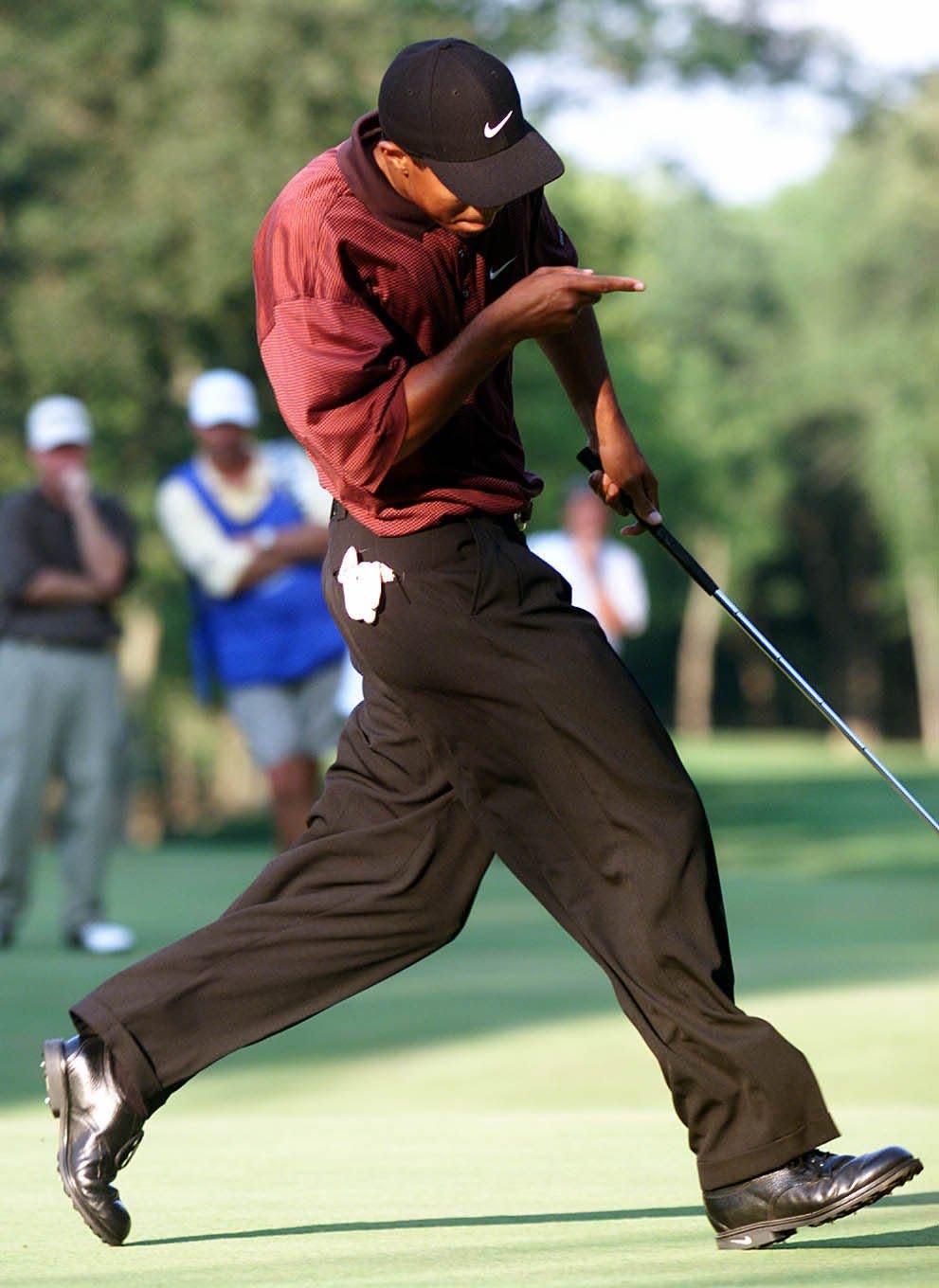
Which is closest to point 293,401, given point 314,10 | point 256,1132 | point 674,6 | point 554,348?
point 554,348

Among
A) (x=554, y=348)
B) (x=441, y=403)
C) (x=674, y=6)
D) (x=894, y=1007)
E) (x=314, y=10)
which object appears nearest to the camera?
(x=441, y=403)

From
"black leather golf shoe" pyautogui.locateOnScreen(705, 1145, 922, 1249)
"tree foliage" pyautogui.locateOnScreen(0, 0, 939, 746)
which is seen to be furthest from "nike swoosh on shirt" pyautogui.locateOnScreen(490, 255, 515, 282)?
"tree foliage" pyautogui.locateOnScreen(0, 0, 939, 746)

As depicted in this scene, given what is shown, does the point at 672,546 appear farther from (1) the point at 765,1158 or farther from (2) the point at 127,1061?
(2) the point at 127,1061

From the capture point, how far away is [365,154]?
13.8ft

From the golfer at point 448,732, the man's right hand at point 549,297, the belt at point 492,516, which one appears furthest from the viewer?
the belt at point 492,516

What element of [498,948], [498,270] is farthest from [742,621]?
[498,948]

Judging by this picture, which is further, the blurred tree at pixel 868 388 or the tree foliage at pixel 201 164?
the blurred tree at pixel 868 388

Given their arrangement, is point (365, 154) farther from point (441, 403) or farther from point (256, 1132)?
point (256, 1132)

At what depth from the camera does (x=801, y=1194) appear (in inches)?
161

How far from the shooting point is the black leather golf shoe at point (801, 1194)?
13.3 feet

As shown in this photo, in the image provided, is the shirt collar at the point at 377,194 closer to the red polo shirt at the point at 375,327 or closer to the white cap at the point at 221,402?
the red polo shirt at the point at 375,327

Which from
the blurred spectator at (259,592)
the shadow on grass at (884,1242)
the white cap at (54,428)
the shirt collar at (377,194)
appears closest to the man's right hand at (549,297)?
the shirt collar at (377,194)

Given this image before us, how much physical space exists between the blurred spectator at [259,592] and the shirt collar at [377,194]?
21.7 feet

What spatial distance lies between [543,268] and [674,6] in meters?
21.3
